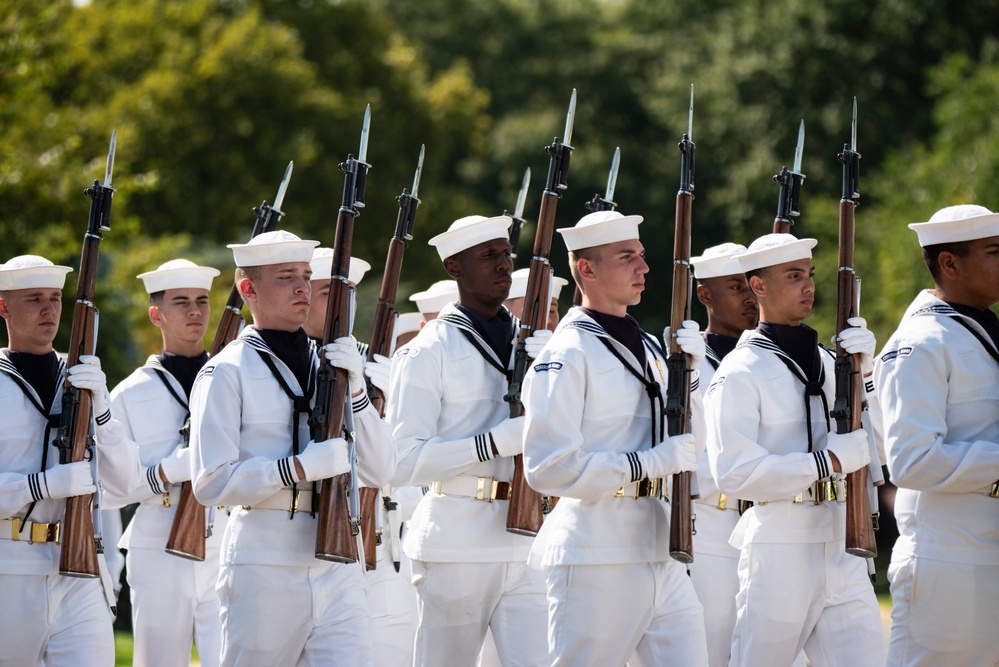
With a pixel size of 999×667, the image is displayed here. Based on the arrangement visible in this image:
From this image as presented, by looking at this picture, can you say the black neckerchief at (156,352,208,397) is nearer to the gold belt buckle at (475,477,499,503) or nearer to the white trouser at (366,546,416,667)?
the white trouser at (366,546,416,667)

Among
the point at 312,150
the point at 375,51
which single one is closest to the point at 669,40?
the point at 375,51

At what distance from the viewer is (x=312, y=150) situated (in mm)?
32469

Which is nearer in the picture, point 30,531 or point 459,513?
point 30,531

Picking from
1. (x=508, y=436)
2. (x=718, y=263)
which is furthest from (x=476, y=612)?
(x=718, y=263)

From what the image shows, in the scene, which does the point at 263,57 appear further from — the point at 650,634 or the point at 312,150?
the point at 650,634

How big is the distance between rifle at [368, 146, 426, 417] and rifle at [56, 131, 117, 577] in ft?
6.48

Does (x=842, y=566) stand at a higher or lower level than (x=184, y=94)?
lower

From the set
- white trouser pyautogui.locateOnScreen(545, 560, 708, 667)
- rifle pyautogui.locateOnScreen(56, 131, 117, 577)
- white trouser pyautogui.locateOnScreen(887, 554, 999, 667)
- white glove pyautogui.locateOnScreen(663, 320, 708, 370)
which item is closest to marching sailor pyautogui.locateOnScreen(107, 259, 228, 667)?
rifle pyautogui.locateOnScreen(56, 131, 117, 577)

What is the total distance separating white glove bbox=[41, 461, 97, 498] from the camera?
7652 mm

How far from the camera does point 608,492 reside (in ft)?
22.6

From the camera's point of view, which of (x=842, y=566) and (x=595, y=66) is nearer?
(x=842, y=566)

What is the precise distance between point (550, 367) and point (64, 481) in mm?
2546

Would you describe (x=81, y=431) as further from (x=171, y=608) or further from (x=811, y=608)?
(x=811, y=608)

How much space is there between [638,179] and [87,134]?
1328cm
